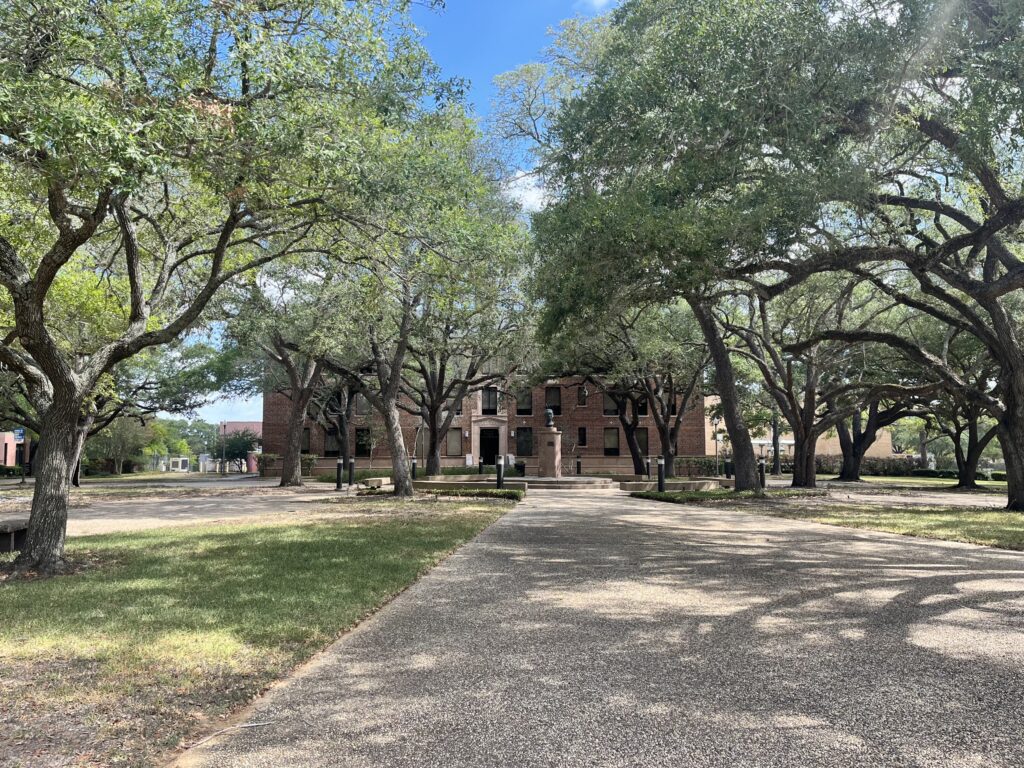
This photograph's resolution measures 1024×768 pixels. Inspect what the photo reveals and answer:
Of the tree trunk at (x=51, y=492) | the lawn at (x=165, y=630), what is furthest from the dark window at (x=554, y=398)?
the tree trunk at (x=51, y=492)

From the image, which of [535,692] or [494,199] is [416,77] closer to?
[535,692]

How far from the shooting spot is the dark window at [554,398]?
46.3 meters

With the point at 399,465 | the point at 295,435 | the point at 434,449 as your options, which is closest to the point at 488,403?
the point at 434,449

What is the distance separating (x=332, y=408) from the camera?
41906 millimetres

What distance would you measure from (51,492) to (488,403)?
4093 centimetres

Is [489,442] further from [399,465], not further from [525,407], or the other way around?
[399,465]

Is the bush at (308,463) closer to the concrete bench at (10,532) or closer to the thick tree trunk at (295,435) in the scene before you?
the thick tree trunk at (295,435)

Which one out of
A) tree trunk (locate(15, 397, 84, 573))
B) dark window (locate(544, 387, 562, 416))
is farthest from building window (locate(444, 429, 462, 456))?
tree trunk (locate(15, 397, 84, 573))

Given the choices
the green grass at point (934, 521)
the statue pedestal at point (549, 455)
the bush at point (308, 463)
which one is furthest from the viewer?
the bush at point (308, 463)

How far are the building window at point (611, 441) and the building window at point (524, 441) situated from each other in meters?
4.92

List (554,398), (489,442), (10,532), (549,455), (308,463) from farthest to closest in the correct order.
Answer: (489,442)
(554,398)
(308,463)
(549,455)
(10,532)

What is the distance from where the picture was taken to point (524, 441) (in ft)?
155

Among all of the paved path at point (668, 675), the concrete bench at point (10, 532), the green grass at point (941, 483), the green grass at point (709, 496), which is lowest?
the green grass at point (941, 483)

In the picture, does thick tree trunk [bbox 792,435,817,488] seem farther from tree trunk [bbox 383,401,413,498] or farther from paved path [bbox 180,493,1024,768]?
paved path [bbox 180,493,1024,768]
